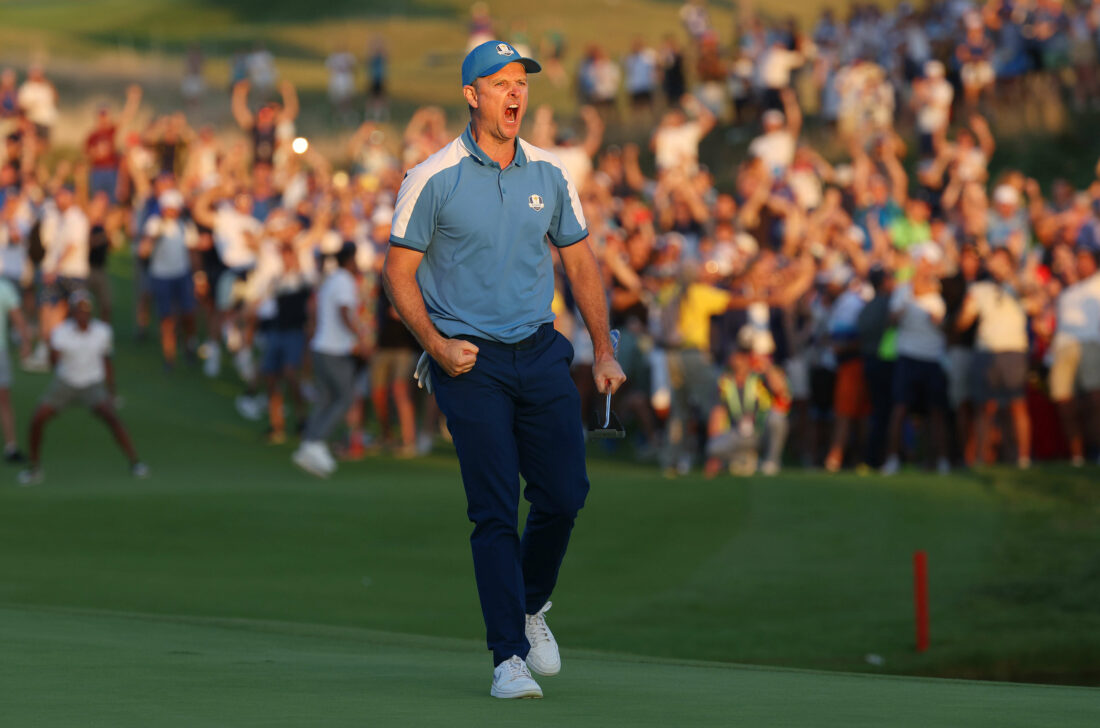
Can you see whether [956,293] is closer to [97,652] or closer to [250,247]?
[250,247]

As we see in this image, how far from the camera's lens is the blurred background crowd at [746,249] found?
675 inches

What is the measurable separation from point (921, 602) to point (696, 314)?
635cm

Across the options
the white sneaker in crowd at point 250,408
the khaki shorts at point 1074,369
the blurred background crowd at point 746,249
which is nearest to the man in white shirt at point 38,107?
the blurred background crowd at point 746,249

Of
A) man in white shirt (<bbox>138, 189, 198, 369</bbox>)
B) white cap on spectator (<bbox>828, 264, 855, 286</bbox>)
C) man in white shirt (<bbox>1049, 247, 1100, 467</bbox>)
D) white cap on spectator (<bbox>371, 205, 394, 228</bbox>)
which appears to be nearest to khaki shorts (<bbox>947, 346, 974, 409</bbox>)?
man in white shirt (<bbox>1049, 247, 1100, 467</bbox>)

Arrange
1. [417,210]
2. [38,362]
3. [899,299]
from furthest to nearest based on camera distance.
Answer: [38,362], [899,299], [417,210]

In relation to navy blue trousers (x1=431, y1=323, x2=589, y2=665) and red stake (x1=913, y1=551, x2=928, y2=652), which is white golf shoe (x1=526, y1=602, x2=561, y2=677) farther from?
red stake (x1=913, y1=551, x2=928, y2=652)

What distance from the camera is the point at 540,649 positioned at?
6.48 metres

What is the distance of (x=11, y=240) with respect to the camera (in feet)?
77.7

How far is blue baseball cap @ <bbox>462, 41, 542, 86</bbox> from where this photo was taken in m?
6.05

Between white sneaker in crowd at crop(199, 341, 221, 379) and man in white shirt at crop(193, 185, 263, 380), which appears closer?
man in white shirt at crop(193, 185, 263, 380)

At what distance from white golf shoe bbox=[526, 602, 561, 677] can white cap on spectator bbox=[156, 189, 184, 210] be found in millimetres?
17379

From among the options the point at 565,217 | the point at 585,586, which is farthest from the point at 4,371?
the point at 565,217

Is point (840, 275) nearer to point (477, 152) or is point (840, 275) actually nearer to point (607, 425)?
point (607, 425)

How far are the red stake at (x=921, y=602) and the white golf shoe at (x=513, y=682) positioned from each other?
Answer: 20.7 feet
